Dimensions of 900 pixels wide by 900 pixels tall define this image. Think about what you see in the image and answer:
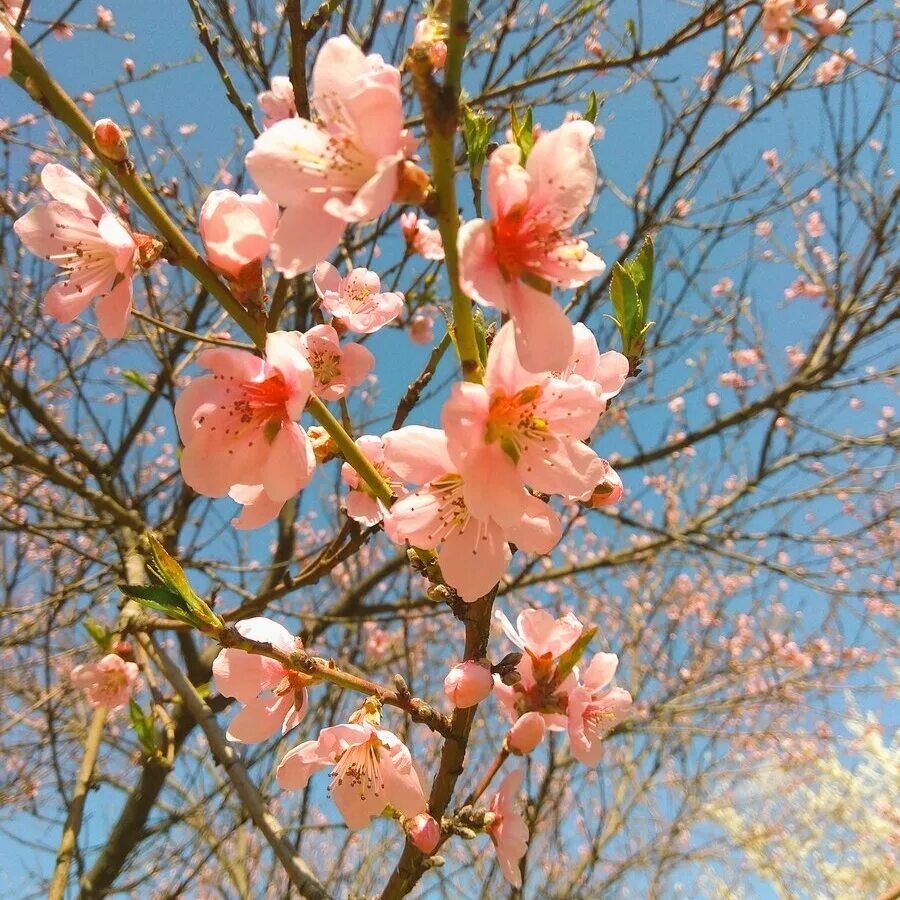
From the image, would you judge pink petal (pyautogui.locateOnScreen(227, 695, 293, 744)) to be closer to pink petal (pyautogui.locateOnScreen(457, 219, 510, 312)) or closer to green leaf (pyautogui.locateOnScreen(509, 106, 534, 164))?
pink petal (pyautogui.locateOnScreen(457, 219, 510, 312))

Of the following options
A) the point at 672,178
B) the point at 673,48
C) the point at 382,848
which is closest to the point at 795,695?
the point at 382,848

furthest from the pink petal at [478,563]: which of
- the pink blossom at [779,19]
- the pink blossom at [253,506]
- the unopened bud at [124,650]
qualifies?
the pink blossom at [779,19]

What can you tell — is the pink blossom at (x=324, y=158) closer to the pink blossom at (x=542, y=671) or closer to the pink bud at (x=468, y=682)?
the pink bud at (x=468, y=682)

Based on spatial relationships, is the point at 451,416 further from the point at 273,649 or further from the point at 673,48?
the point at 673,48

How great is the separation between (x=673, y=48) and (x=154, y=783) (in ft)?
12.6

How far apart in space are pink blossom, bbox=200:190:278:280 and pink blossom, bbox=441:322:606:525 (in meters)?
0.36

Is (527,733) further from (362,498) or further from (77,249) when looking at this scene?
(77,249)

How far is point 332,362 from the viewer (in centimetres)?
148

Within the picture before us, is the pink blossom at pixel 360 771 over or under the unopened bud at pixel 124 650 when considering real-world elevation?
under

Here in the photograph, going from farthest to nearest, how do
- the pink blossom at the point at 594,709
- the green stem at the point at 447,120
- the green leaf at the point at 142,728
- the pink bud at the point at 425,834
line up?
1. the green leaf at the point at 142,728
2. the pink blossom at the point at 594,709
3. the pink bud at the point at 425,834
4. the green stem at the point at 447,120

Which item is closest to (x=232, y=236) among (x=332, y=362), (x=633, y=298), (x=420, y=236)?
(x=332, y=362)

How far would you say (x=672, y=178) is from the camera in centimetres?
341

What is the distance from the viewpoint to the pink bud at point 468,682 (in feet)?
3.27

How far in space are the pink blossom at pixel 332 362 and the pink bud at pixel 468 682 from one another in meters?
0.59
